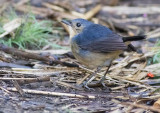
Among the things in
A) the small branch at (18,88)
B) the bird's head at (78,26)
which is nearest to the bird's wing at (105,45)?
the bird's head at (78,26)

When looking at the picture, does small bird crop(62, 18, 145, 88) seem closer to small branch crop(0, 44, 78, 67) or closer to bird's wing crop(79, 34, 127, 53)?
bird's wing crop(79, 34, 127, 53)

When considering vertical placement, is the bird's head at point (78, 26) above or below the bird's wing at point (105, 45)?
above

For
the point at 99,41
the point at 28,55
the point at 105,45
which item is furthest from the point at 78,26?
the point at 28,55

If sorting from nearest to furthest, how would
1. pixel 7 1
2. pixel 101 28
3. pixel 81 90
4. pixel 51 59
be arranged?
pixel 81 90 < pixel 101 28 < pixel 51 59 < pixel 7 1

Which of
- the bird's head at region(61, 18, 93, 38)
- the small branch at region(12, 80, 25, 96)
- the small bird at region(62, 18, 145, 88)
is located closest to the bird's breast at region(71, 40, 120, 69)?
the small bird at region(62, 18, 145, 88)

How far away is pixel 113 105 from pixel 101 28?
1263 millimetres

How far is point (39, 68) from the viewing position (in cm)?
501

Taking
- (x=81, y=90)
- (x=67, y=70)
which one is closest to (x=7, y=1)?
(x=67, y=70)

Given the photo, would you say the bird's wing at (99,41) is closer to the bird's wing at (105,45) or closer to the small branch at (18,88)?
the bird's wing at (105,45)

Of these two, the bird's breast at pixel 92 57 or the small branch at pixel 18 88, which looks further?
the bird's breast at pixel 92 57

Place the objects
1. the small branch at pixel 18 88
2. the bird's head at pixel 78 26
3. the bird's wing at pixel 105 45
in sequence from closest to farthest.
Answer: the small branch at pixel 18 88, the bird's wing at pixel 105 45, the bird's head at pixel 78 26

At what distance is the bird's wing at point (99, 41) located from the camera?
4555 mm

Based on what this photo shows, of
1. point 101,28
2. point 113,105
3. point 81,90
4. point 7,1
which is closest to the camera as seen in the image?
point 113,105

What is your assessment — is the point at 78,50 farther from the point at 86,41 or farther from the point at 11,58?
the point at 11,58
